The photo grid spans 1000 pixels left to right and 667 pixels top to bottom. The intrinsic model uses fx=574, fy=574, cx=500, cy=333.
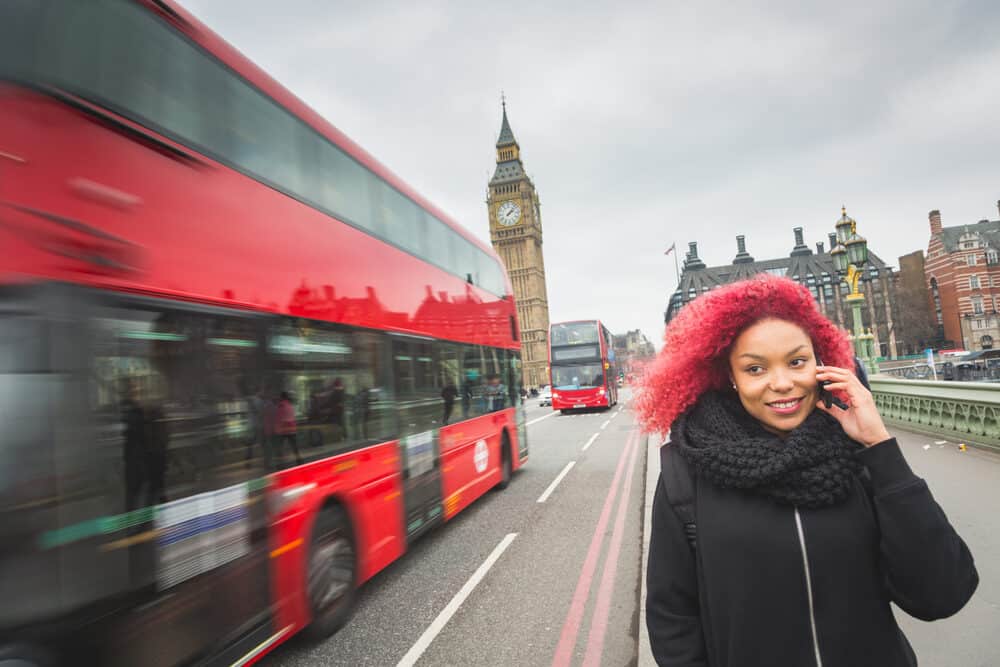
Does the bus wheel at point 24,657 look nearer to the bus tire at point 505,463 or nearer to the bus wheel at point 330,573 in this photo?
the bus wheel at point 330,573

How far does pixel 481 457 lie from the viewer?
7926 mm

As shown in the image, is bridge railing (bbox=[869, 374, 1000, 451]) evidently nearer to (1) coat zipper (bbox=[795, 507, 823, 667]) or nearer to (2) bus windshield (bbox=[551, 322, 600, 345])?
(1) coat zipper (bbox=[795, 507, 823, 667])

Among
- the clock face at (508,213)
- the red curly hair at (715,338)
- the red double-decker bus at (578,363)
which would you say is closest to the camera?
the red curly hair at (715,338)

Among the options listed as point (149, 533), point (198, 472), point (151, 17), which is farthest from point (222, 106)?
point (149, 533)

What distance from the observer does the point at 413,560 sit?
18.8 ft

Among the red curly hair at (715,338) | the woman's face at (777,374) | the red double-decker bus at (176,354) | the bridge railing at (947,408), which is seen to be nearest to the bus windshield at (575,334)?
the bridge railing at (947,408)

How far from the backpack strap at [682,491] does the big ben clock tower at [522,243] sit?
82.9 m

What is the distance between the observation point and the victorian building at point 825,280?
75.6 metres

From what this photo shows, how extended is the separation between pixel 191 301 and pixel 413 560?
373 cm

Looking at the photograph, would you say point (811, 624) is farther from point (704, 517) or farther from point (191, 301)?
point (191, 301)

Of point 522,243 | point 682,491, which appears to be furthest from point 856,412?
point 522,243

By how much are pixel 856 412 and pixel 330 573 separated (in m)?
3.69

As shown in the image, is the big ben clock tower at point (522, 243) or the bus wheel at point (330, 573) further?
the big ben clock tower at point (522, 243)

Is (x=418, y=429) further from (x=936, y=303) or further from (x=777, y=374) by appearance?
(x=936, y=303)
